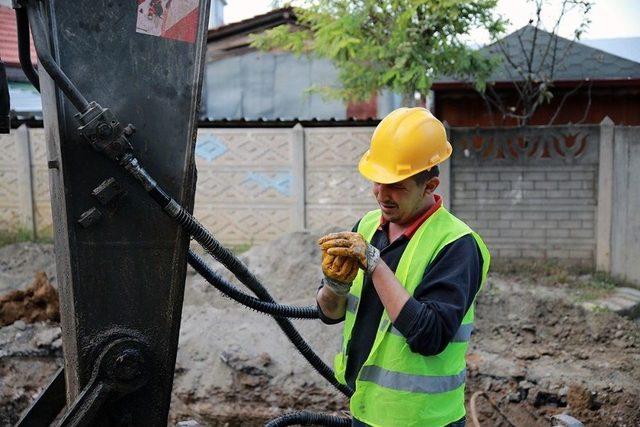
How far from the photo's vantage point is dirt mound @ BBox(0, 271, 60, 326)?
241 inches

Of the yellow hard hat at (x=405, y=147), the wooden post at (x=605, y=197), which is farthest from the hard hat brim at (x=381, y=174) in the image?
the wooden post at (x=605, y=197)

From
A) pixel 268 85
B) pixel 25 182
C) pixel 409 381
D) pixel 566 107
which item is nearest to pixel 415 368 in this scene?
pixel 409 381

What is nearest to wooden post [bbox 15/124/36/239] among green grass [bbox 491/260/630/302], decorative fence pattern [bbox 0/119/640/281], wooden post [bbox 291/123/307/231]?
decorative fence pattern [bbox 0/119/640/281]

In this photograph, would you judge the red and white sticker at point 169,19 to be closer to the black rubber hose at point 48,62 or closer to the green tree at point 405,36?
the black rubber hose at point 48,62

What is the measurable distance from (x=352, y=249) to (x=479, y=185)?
676 cm

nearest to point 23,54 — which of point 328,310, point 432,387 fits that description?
point 328,310

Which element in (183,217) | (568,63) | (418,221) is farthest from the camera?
(568,63)

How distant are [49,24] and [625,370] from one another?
5.42 m

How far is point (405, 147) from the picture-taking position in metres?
1.96

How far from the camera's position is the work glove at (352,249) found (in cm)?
181

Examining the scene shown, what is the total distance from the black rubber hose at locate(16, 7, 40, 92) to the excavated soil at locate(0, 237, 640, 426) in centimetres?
359

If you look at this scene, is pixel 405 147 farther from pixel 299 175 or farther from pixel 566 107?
pixel 566 107

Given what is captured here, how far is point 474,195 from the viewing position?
823cm

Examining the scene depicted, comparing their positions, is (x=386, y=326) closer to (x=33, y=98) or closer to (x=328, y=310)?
(x=328, y=310)
